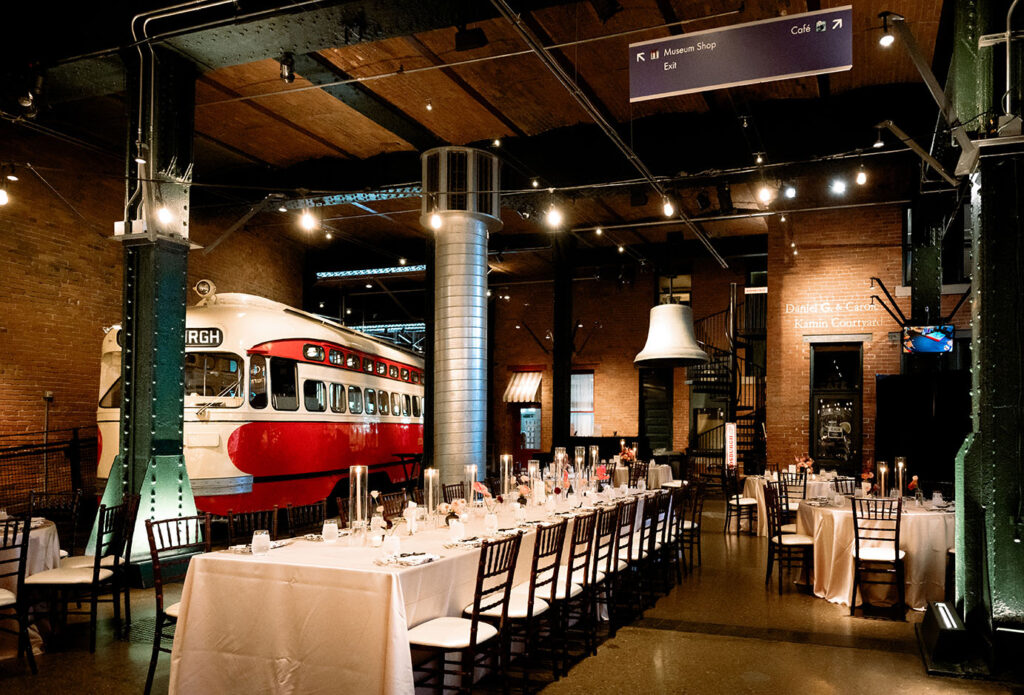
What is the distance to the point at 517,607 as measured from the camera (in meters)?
4.36

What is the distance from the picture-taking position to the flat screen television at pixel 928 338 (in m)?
11.2

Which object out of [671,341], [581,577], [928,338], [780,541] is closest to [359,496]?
[581,577]

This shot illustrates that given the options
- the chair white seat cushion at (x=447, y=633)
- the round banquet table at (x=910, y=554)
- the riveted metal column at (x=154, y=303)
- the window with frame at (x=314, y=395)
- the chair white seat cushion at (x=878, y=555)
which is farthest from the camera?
the window with frame at (x=314, y=395)

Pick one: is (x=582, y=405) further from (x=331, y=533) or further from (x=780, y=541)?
(x=331, y=533)

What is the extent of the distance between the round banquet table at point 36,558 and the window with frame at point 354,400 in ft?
22.0

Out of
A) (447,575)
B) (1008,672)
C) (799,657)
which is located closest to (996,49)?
(1008,672)

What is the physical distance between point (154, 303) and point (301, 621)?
14.1ft

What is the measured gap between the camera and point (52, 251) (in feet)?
35.2

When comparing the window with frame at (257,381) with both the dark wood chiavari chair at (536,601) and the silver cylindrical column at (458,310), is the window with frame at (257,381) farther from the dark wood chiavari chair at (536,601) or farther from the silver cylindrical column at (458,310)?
the dark wood chiavari chair at (536,601)

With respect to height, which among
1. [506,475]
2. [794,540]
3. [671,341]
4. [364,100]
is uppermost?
[364,100]

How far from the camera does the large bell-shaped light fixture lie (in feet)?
26.7

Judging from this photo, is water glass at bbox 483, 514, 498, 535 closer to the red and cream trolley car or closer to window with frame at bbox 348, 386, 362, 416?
the red and cream trolley car

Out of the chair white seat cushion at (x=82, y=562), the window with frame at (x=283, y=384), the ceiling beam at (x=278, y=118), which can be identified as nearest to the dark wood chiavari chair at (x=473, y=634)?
the chair white seat cushion at (x=82, y=562)

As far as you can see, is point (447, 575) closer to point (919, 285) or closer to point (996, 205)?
point (996, 205)
